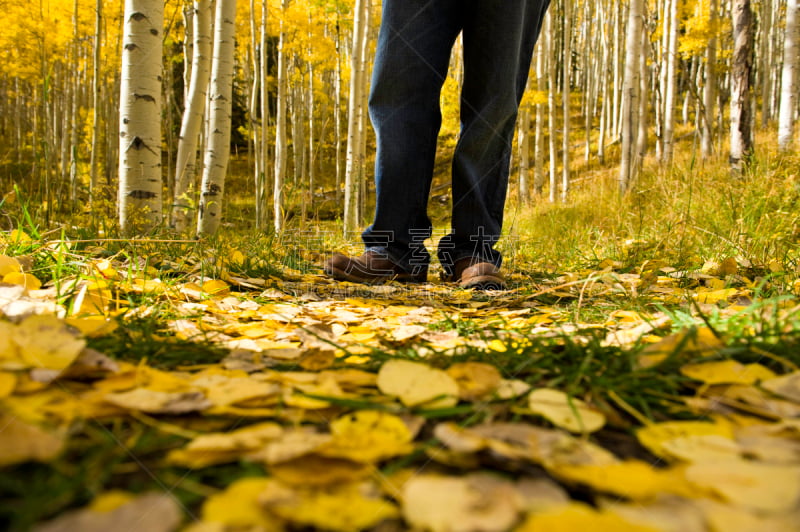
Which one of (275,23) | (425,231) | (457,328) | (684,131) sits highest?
(275,23)


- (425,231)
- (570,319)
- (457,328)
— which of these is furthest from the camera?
(425,231)

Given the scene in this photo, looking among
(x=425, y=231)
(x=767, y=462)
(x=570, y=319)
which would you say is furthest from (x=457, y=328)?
(x=425, y=231)

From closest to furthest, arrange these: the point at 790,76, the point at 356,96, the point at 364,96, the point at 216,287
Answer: the point at 216,287 → the point at 790,76 → the point at 356,96 → the point at 364,96

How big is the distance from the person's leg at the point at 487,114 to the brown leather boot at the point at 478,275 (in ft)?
0.13

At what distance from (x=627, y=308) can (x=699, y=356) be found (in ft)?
1.85

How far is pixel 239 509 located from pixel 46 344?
1.22ft

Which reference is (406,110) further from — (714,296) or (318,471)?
A: (318,471)

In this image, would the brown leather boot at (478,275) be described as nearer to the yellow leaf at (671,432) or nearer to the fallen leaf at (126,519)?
the yellow leaf at (671,432)

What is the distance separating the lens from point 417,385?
0.49m

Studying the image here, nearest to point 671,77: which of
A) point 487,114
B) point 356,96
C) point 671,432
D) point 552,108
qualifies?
point 552,108

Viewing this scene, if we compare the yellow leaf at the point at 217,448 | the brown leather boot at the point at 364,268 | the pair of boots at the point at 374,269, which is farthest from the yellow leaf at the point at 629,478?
the brown leather boot at the point at 364,268

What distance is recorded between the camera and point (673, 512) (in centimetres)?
30

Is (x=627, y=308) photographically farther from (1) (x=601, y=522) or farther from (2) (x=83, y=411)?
(2) (x=83, y=411)

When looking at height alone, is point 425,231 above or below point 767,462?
above
